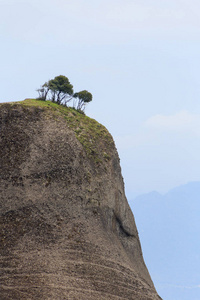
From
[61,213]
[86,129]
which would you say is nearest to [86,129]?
[86,129]

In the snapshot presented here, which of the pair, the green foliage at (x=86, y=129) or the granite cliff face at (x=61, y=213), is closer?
the granite cliff face at (x=61, y=213)

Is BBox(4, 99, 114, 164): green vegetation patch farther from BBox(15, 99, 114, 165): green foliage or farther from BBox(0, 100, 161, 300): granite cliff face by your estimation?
BBox(0, 100, 161, 300): granite cliff face

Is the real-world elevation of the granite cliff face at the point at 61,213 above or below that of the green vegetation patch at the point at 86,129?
below

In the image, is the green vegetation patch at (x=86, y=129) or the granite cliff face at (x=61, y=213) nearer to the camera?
the granite cliff face at (x=61, y=213)

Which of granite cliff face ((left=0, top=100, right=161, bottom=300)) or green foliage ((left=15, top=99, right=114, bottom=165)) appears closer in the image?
granite cliff face ((left=0, top=100, right=161, bottom=300))

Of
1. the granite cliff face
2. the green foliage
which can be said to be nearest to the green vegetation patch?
the green foliage

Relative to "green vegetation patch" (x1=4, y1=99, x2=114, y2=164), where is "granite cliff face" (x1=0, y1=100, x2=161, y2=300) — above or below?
below

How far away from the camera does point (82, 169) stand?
65.2 m

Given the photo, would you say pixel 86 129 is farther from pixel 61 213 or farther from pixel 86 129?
pixel 61 213

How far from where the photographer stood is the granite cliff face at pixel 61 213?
191 ft

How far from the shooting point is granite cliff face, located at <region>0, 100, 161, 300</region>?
58.1 meters

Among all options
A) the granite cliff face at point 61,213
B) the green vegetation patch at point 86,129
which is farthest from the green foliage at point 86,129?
the granite cliff face at point 61,213

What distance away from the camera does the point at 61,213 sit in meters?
61.9

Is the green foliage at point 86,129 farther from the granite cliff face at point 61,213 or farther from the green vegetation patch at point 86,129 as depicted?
the granite cliff face at point 61,213
